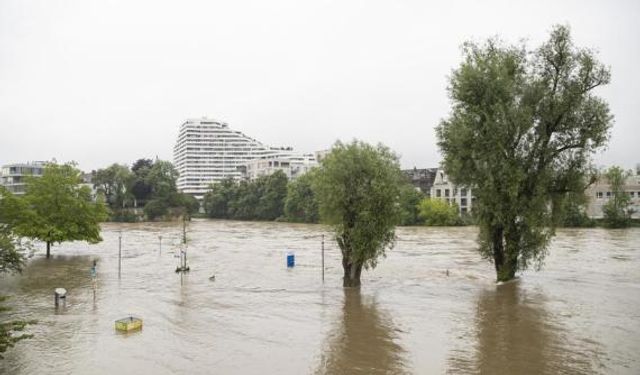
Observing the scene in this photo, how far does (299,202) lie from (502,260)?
82674 mm

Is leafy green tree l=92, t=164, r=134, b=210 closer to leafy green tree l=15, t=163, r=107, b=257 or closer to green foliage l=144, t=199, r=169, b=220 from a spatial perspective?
green foliage l=144, t=199, r=169, b=220

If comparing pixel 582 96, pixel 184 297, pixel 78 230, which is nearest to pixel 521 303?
pixel 582 96

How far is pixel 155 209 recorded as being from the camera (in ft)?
400

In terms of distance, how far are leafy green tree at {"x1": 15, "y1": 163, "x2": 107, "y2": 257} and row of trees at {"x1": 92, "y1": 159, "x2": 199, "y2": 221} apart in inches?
2872

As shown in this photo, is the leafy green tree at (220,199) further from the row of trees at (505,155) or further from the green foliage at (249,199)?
the row of trees at (505,155)

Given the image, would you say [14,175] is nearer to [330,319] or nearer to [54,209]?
[54,209]

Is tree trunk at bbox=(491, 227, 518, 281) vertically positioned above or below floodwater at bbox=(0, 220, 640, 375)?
above

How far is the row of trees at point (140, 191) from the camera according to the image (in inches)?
4855

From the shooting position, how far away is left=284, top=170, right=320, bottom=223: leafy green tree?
11000 cm

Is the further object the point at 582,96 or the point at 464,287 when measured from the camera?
A: the point at 464,287

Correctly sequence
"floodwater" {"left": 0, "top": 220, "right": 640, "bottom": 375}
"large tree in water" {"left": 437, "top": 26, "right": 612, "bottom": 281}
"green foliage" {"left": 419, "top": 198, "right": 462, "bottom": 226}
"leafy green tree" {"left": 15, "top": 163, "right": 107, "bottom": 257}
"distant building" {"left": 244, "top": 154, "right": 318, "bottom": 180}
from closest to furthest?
1. "floodwater" {"left": 0, "top": 220, "right": 640, "bottom": 375}
2. "large tree in water" {"left": 437, "top": 26, "right": 612, "bottom": 281}
3. "leafy green tree" {"left": 15, "top": 163, "right": 107, "bottom": 257}
4. "green foliage" {"left": 419, "top": 198, "right": 462, "bottom": 226}
5. "distant building" {"left": 244, "top": 154, "right": 318, "bottom": 180}

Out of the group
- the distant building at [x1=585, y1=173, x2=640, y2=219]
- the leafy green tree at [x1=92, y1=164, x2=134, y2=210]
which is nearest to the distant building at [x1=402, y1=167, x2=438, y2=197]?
the distant building at [x1=585, y1=173, x2=640, y2=219]

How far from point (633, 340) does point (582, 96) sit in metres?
14.6

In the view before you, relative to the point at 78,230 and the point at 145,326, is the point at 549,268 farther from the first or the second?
the point at 78,230
